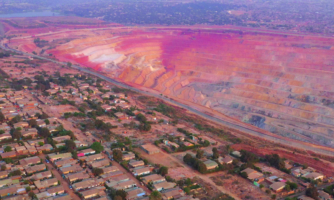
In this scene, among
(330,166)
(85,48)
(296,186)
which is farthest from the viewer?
(85,48)

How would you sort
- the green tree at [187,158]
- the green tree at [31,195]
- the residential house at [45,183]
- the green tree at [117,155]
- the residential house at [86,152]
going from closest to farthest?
the green tree at [31,195] → the residential house at [45,183] → the green tree at [117,155] → the residential house at [86,152] → the green tree at [187,158]

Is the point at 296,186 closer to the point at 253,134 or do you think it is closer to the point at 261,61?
the point at 253,134

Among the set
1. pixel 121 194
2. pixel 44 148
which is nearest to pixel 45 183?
pixel 121 194

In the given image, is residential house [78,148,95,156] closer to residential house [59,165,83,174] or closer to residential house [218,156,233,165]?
residential house [59,165,83,174]

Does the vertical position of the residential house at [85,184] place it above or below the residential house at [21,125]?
below

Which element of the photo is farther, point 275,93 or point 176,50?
point 176,50

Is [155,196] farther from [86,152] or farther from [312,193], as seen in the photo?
[312,193]

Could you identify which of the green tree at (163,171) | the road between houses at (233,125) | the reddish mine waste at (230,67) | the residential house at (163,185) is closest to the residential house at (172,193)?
the residential house at (163,185)

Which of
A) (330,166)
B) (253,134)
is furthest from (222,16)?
(330,166)

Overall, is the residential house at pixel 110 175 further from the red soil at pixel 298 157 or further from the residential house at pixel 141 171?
the red soil at pixel 298 157
